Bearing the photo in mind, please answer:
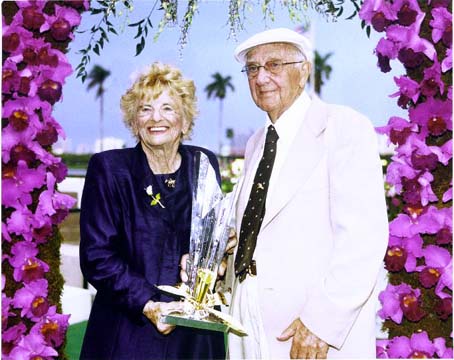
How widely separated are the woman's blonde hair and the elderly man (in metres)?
0.29

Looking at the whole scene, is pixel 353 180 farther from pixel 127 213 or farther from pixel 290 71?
pixel 127 213

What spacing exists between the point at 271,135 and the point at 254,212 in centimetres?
37

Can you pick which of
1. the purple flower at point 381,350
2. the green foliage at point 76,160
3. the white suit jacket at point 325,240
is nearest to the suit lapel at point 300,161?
the white suit jacket at point 325,240

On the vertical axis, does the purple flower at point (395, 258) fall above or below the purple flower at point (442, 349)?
above

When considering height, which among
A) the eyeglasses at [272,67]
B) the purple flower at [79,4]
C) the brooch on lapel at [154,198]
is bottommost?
the brooch on lapel at [154,198]

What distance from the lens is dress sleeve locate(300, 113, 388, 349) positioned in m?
2.43

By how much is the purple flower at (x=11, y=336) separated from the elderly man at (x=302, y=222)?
0.99 m

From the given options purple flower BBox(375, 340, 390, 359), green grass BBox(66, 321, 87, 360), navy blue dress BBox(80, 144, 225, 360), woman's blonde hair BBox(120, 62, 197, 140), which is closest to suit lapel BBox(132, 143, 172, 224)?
navy blue dress BBox(80, 144, 225, 360)

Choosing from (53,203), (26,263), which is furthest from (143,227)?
(26,263)

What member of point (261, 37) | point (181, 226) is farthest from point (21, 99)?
point (261, 37)

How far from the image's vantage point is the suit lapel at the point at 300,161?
2578 millimetres

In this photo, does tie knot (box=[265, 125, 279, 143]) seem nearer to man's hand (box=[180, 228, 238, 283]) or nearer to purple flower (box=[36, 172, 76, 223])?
man's hand (box=[180, 228, 238, 283])

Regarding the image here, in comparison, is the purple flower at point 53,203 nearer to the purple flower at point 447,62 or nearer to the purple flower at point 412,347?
the purple flower at point 412,347

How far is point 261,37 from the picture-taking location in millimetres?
2699
